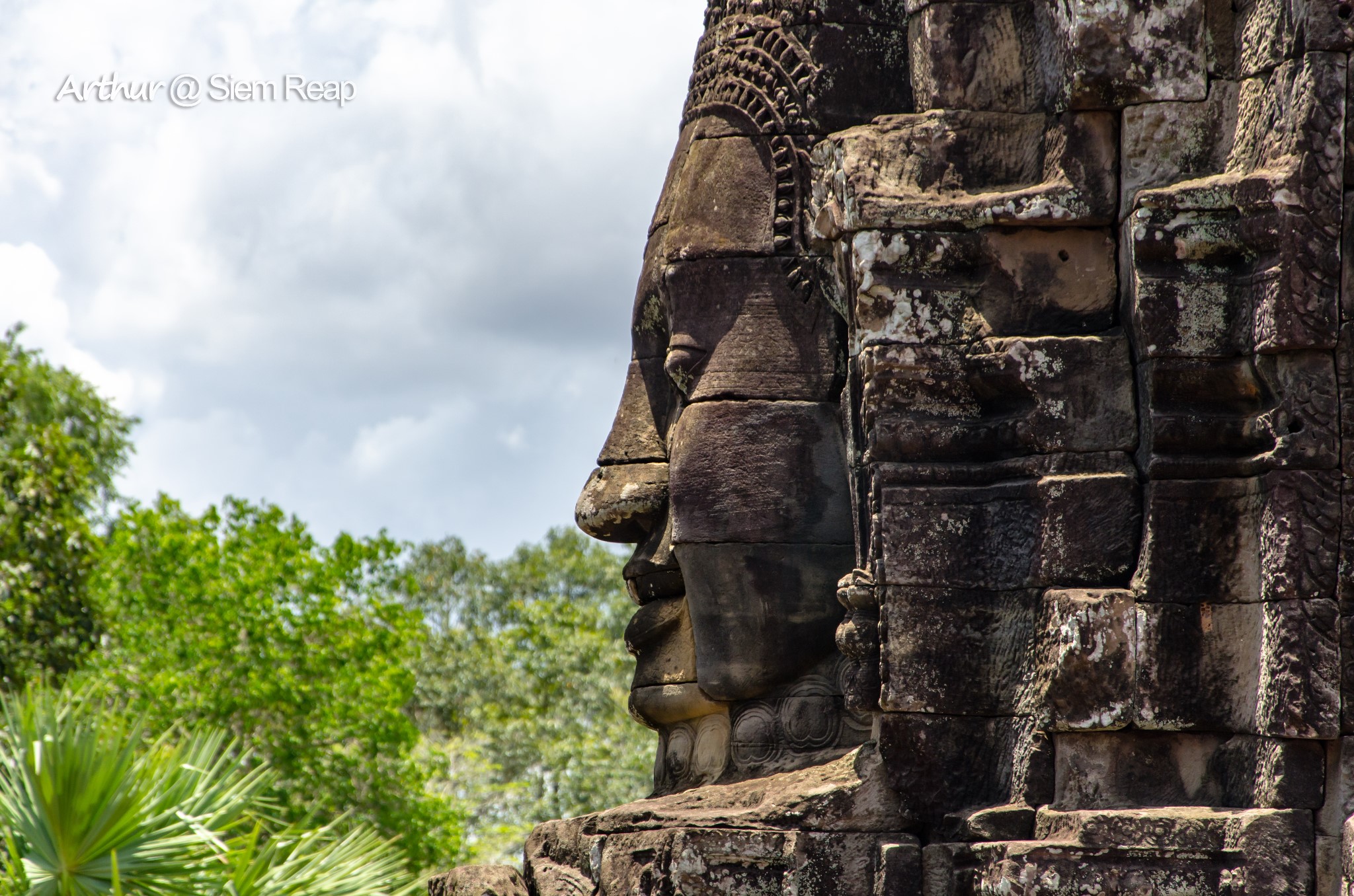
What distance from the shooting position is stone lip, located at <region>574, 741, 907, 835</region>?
5.49 m

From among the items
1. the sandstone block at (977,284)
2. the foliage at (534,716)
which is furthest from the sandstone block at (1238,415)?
the foliage at (534,716)

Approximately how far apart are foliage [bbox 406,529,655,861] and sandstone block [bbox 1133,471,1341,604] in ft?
45.2

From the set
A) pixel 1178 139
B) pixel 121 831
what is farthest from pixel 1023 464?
pixel 121 831

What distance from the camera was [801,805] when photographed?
5.59m

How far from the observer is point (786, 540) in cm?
632

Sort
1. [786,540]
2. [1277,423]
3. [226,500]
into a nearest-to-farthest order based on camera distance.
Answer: [1277,423]
[786,540]
[226,500]

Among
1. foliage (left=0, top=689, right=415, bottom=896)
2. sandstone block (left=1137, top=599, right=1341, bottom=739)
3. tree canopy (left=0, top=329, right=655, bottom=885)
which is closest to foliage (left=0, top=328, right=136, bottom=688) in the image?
Answer: tree canopy (left=0, top=329, right=655, bottom=885)

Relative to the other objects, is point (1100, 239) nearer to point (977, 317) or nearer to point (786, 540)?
point (977, 317)

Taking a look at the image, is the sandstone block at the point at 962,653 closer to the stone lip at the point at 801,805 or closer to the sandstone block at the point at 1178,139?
the stone lip at the point at 801,805

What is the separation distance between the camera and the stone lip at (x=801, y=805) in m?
5.49

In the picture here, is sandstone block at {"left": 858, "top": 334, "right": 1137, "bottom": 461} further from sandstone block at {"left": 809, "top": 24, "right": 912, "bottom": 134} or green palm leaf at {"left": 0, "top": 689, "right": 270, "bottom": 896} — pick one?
green palm leaf at {"left": 0, "top": 689, "right": 270, "bottom": 896}

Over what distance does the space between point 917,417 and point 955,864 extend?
1.46m

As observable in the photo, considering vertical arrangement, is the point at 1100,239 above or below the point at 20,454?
below

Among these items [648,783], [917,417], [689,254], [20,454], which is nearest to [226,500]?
[20,454]
